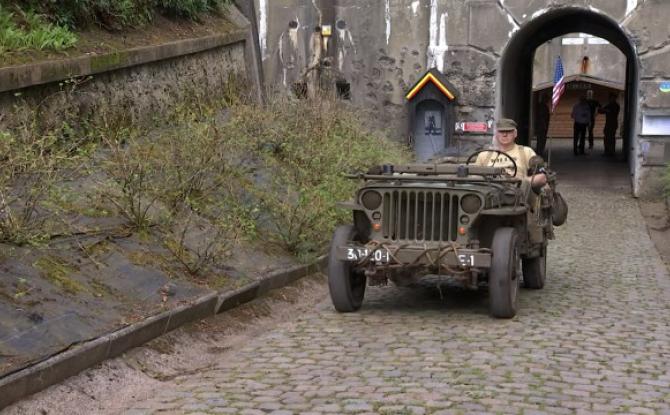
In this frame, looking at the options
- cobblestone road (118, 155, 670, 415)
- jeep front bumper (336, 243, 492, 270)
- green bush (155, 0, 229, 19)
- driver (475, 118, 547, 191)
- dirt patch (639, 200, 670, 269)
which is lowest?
dirt patch (639, 200, 670, 269)

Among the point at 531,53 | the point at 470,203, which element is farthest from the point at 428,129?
the point at 470,203

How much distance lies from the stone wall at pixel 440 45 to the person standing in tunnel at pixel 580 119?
7991 millimetres

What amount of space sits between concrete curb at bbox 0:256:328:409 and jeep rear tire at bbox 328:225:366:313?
89 cm

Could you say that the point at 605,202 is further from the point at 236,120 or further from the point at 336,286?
the point at 336,286

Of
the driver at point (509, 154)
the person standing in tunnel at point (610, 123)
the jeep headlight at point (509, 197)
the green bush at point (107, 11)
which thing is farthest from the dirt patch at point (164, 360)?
the person standing in tunnel at point (610, 123)

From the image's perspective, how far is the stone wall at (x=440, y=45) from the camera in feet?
67.1

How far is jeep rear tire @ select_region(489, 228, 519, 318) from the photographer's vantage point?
28.7 ft

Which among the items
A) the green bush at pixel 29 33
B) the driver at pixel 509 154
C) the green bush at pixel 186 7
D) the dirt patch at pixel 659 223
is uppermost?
the green bush at pixel 186 7

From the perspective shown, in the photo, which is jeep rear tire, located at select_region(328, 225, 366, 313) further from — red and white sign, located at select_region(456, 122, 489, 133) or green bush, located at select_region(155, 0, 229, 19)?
red and white sign, located at select_region(456, 122, 489, 133)

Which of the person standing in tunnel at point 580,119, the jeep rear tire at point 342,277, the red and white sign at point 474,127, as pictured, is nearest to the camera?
the jeep rear tire at point 342,277

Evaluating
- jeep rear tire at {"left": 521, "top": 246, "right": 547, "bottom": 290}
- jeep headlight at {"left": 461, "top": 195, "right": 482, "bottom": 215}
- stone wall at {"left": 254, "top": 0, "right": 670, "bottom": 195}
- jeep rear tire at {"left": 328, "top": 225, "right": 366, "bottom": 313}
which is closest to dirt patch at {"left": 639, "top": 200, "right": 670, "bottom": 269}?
stone wall at {"left": 254, "top": 0, "right": 670, "bottom": 195}

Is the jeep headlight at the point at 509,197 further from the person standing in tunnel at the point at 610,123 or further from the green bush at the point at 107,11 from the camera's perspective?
the person standing in tunnel at the point at 610,123

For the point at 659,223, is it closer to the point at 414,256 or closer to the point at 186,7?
the point at 186,7

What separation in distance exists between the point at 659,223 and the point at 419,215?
10169mm
